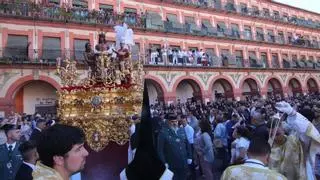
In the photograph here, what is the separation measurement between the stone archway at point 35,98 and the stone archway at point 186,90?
34.8ft

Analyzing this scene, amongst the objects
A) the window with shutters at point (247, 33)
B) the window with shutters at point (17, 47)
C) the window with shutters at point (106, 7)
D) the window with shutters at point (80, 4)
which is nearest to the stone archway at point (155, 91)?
the window with shutters at point (106, 7)

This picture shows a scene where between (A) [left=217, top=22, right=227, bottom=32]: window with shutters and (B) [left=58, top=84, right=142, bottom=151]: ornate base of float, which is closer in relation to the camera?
(B) [left=58, top=84, right=142, bottom=151]: ornate base of float

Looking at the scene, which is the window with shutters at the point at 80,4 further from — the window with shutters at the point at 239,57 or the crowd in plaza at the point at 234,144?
the crowd in plaza at the point at 234,144

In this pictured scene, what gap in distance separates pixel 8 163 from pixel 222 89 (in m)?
26.0

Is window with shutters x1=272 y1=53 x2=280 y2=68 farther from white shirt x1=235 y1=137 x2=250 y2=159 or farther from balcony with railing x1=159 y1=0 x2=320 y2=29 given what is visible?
white shirt x1=235 y1=137 x2=250 y2=159

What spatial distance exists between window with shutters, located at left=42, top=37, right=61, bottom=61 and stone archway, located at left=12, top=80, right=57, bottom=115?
1697 millimetres

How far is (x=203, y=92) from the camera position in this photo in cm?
2642

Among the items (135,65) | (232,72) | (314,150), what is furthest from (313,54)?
(314,150)

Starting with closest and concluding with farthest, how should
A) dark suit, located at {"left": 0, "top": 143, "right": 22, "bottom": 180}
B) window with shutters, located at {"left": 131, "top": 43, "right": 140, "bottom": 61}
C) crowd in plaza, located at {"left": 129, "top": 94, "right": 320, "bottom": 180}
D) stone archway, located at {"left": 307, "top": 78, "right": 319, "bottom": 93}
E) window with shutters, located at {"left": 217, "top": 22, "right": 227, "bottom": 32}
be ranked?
crowd in plaza, located at {"left": 129, "top": 94, "right": 320, "bottom": 180} → dark suit, located at {"left": 0, "top": 143, "right": 22, "bottom": 180} → window with shutters, located at {"left": 131, "top": 43, "right": 140, "bottom": 61} → window with shutters, located at {"left": 217, "top": 22, "right": 227, "bottom": 32} → stone archway, located at {"left": 307, "top": 78, "right": 319, "bottom": 93}

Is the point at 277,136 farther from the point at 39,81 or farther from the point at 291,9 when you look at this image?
the point at 291,9

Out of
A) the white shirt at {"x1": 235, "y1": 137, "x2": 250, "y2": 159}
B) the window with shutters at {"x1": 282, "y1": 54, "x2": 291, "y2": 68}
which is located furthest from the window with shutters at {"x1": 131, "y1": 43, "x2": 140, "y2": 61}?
the window with shutters at {"x1": 282, "y1": 54, "x2": 291, "y2": 68}

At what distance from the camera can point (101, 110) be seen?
274 inches

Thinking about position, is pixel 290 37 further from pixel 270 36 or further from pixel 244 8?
pixel 244 8

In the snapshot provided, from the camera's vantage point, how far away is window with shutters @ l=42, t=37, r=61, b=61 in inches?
795
